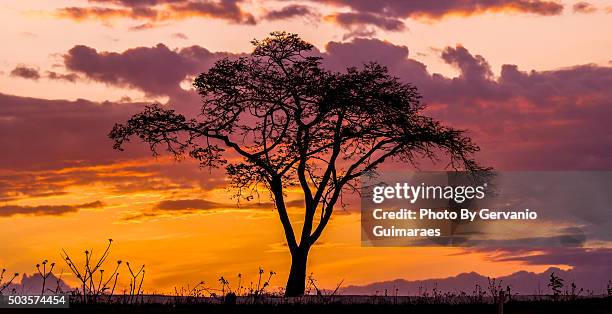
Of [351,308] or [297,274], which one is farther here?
[297,274]

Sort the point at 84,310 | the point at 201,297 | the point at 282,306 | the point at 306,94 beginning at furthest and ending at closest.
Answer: the point at 306,94 < the point at 201,297 < the point at 282,306 < the point at 84,310

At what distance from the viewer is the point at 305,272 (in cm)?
3797

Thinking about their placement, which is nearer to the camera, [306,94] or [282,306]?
[282,306]

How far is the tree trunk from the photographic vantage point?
37.5 m

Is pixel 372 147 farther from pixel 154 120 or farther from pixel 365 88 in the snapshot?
pixel 154 120

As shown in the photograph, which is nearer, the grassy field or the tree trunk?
the grassy field

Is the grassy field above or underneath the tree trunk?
underneath

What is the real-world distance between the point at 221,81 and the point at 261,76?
1681 millimetres

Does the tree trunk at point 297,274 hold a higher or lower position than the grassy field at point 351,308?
higher

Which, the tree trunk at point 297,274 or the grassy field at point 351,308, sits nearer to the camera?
the grassy field at point 351,308

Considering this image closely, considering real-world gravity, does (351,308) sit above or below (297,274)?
below

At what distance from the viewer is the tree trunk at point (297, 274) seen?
3753cm

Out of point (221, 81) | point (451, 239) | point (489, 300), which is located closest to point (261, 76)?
point (221, 81)

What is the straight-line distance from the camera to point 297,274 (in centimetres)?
3766
